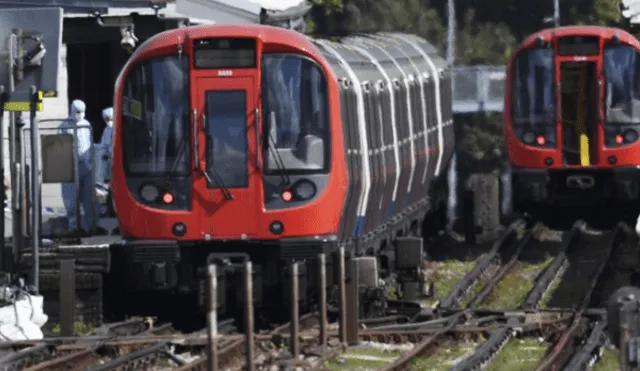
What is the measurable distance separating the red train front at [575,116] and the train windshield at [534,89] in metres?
0.01

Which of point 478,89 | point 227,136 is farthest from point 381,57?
point 478,89

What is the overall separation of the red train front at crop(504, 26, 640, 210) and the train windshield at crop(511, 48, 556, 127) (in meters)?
0.01

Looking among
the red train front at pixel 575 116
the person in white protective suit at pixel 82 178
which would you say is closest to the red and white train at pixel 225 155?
the person in white protective suit at pixel 82 178

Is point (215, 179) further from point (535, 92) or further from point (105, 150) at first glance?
point (535, 92)

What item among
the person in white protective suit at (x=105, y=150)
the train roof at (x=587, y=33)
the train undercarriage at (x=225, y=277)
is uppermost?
the train roof at (x=587, y=33)

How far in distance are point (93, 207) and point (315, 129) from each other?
2.83m

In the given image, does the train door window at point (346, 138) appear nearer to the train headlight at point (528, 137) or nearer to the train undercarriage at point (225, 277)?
the train undercarriage at point (225, 277)

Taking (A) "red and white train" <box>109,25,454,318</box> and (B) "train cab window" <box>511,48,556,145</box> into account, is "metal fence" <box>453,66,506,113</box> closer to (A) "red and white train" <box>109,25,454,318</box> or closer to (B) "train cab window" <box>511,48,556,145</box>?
(B) "train cab window" <box>511,48,556,145</box>

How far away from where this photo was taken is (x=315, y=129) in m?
18.9

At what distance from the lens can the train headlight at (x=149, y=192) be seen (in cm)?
1903

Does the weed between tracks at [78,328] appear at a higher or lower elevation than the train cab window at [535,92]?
lower

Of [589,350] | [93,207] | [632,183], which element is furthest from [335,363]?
[632,183]

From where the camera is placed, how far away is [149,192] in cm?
1903

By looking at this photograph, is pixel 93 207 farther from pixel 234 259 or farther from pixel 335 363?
pixel 335 363
